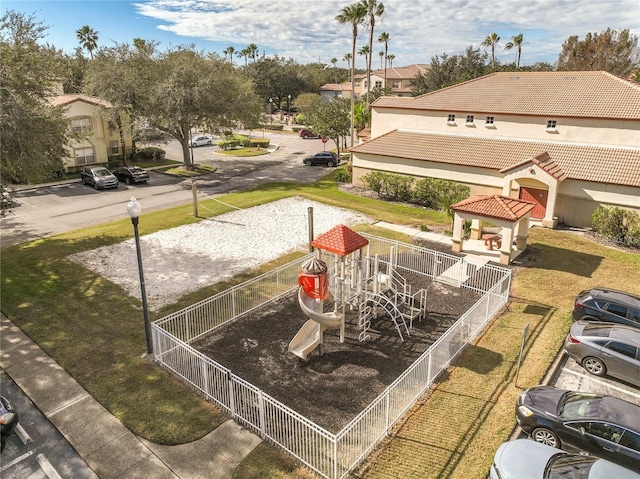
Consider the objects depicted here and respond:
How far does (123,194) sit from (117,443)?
27.7 metres

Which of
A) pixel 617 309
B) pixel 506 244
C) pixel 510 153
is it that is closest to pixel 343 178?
pixel 510 153

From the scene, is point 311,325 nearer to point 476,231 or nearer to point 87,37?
point 476,231

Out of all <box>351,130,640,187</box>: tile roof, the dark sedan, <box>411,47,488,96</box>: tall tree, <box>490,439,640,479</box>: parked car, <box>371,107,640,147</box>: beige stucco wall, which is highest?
<box>411,47,488,96</box>: tall tree

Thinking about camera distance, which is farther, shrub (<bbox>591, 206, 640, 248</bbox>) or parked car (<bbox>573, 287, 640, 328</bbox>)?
shrub (<bbox>591, 206, 640, 248</bbox>)

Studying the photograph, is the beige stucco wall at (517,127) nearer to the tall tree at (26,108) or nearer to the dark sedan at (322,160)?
the dark sedan at (322,160)

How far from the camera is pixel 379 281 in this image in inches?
634

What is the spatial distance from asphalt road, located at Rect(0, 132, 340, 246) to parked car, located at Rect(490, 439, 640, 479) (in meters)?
21.6

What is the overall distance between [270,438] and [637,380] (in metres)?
10.3

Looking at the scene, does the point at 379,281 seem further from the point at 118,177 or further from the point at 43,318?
the point at 118,177

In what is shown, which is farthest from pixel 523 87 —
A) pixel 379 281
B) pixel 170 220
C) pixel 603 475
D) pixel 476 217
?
pixel 603 475

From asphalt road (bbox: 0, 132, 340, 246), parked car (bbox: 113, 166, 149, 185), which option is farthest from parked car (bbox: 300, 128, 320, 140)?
parked car (bbox: 113, 166, 149, 185)

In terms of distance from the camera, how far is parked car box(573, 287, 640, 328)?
1495cm

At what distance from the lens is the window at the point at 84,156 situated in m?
41.7

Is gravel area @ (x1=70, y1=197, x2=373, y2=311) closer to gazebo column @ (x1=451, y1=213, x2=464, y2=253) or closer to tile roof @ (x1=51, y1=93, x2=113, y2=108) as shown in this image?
gazebo column @ (x1=451, y1=213, x2=464, y2=253)
